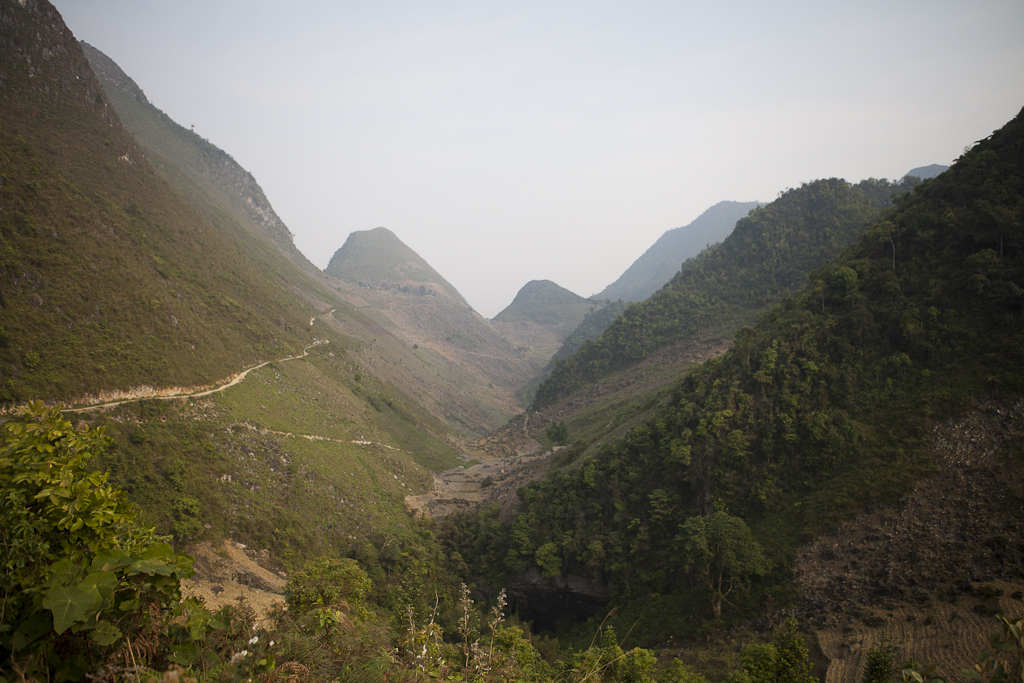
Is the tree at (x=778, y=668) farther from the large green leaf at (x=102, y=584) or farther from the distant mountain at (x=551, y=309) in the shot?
the distant mountain at (x=551, y=309)

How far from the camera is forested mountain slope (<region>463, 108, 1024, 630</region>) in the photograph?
67.3 feet

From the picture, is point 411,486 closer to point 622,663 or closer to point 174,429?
point 174,429

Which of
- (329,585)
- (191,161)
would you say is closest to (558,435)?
(329,585)

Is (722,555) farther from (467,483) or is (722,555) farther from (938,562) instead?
(467,483)

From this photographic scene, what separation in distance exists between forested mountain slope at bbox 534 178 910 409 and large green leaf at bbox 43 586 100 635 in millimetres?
57089

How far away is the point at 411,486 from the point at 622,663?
31792 mm

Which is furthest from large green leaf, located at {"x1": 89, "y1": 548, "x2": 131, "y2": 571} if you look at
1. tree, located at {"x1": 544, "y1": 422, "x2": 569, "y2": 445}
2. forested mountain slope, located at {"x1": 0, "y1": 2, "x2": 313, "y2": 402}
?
tree, located at {"x1": 544, "y1": 422, "x2": 569, "y2": 445}

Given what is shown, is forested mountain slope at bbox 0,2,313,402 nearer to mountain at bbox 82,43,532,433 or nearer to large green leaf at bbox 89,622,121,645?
mountain at bbox 82,43,532,433

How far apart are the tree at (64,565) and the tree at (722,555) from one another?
69.9 ft

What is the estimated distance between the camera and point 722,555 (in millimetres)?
19781

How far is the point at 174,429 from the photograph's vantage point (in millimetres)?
25406

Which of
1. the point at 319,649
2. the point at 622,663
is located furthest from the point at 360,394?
the point at 319,649

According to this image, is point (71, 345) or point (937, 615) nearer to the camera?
point (937, 615)

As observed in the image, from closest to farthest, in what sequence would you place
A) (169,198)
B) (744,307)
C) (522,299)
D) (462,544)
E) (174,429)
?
(174,429) → (462,544) → (169,198) → (744,307) → (522,299)
